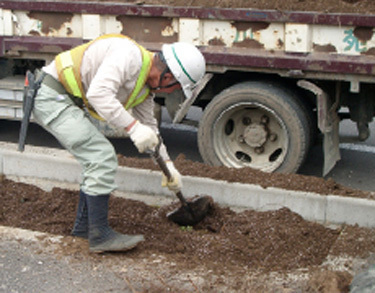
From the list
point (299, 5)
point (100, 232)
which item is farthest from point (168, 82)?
point (299, 5)

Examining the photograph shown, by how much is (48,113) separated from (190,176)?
166 cm

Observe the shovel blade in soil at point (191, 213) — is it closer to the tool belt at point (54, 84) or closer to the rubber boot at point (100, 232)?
the rubber boot at point (100, 232)

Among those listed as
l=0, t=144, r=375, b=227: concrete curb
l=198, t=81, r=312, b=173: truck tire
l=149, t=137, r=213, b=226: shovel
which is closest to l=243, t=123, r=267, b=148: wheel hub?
l=198, t=81, r=312, b=173: truck tire

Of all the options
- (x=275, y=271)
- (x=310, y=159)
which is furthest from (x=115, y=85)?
(x=310, y=159)

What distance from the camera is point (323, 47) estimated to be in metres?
5.66

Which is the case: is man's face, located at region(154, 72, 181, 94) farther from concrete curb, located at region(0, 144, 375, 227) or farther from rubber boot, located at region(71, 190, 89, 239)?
concrete curb, located at region(0, 144, 375, 227)

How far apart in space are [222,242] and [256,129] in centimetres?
192

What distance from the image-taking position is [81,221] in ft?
15.2

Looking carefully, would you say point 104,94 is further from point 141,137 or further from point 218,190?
point 218,190

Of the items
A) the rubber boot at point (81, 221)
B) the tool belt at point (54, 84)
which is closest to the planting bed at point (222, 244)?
the rubber boot at point (81, 221)

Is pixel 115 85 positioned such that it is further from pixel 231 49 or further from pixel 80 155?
pixel 231 49

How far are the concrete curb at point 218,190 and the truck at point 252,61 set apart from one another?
0.97 m

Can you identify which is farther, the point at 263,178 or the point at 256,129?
the point at 256,129

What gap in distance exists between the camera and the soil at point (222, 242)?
3.95 meters
